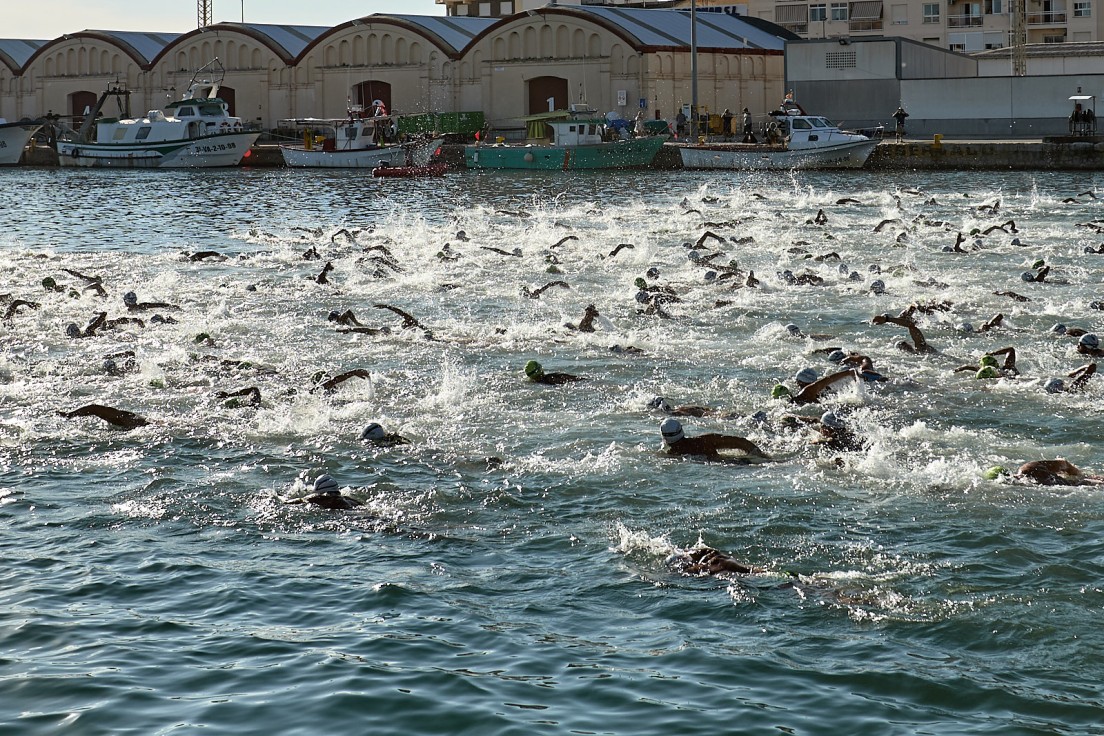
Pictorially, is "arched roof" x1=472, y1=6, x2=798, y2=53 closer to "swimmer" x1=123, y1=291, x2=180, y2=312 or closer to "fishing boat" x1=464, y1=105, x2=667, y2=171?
"fishing boat" x1=464, y1=105, x2=667, y2=171

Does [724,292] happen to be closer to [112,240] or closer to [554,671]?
[554,671]

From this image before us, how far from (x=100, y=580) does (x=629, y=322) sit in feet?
36.1

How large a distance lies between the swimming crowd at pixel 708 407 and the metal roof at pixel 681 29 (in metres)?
42.4

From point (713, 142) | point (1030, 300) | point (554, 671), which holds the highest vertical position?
point (713, 142)

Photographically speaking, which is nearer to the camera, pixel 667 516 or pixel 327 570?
pixel 327 570

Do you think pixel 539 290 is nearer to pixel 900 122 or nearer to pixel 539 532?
pixel 539 532

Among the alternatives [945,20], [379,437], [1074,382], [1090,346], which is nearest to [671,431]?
[379,437]

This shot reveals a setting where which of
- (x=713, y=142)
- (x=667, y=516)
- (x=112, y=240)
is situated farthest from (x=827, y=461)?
(x=713, y=142)

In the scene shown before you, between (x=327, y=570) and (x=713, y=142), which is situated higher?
(x=713, y=142)

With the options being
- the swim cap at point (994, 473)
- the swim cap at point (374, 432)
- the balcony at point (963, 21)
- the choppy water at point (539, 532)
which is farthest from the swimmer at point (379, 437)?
the balcony at point (963, 21)

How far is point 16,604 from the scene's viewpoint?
8.45m

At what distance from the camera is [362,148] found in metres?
63.8

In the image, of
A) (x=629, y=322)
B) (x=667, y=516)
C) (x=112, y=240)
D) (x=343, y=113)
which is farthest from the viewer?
(x=343, y=113)

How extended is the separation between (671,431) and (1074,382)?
4792mm
